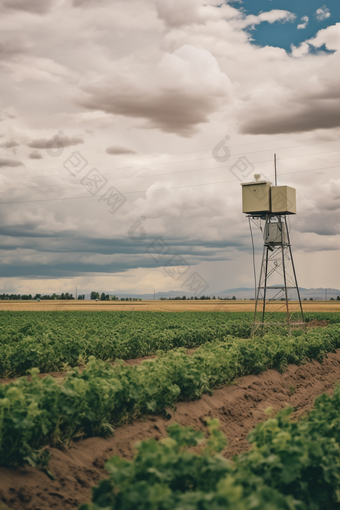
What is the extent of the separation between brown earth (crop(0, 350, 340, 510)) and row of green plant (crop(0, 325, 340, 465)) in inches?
9.2

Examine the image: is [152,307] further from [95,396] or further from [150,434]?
[95,396]

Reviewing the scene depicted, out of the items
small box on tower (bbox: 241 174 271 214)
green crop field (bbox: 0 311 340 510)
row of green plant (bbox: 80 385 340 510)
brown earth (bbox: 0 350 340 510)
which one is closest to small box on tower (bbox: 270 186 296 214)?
small box on tower (bbox: 241 174 271 214)

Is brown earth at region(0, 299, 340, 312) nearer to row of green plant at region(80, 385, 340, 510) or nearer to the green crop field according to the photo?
the green crop field

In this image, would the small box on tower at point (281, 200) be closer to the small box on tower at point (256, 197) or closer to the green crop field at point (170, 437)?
the small box on tower at point (256, 197)

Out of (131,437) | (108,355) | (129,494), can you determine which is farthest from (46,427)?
(108,355)

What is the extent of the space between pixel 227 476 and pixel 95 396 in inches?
154

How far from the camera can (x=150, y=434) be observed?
27.9 feet

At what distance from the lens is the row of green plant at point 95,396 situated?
252 inches

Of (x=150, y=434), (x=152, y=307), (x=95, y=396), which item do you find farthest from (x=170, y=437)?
(x=152, y=307)

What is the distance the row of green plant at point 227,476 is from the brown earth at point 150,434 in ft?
5.94

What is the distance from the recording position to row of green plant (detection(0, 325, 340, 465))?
6395 mm

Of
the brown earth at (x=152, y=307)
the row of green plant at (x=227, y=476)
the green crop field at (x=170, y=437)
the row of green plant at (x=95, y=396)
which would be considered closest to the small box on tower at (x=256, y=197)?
the green crop field at (x=170, y=437)

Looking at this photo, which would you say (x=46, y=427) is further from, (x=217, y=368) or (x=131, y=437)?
(x=217, y=368)

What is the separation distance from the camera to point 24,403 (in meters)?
6.53
